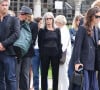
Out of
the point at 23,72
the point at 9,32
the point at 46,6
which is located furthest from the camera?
the point at 46,6

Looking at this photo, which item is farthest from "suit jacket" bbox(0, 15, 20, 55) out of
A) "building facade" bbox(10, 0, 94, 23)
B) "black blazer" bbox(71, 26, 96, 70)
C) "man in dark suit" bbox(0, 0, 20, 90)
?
"building facade" bbox(10, 0, 94, 23)

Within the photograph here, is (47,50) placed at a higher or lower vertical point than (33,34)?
lower

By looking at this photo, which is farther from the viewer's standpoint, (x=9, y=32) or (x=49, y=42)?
(x=49, y=42)

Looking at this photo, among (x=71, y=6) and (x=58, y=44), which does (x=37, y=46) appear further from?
(x=71, y=6)

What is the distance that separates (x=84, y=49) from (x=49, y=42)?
275 centimetres

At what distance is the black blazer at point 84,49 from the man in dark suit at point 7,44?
4.60 ft

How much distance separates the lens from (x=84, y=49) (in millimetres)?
8000

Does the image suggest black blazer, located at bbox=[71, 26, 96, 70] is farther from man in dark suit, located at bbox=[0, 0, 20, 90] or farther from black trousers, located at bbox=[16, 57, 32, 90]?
black trousers, located at bbox=[16, 57, 32, 90]

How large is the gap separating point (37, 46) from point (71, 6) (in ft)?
139

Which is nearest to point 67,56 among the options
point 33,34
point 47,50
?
point 47,50

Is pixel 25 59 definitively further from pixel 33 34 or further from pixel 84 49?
pixel 84 49

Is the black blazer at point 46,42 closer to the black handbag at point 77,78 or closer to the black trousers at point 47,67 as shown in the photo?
the black trousers at point 47,67

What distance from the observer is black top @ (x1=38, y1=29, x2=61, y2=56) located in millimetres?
10664

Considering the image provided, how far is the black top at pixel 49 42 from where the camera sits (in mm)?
10664
